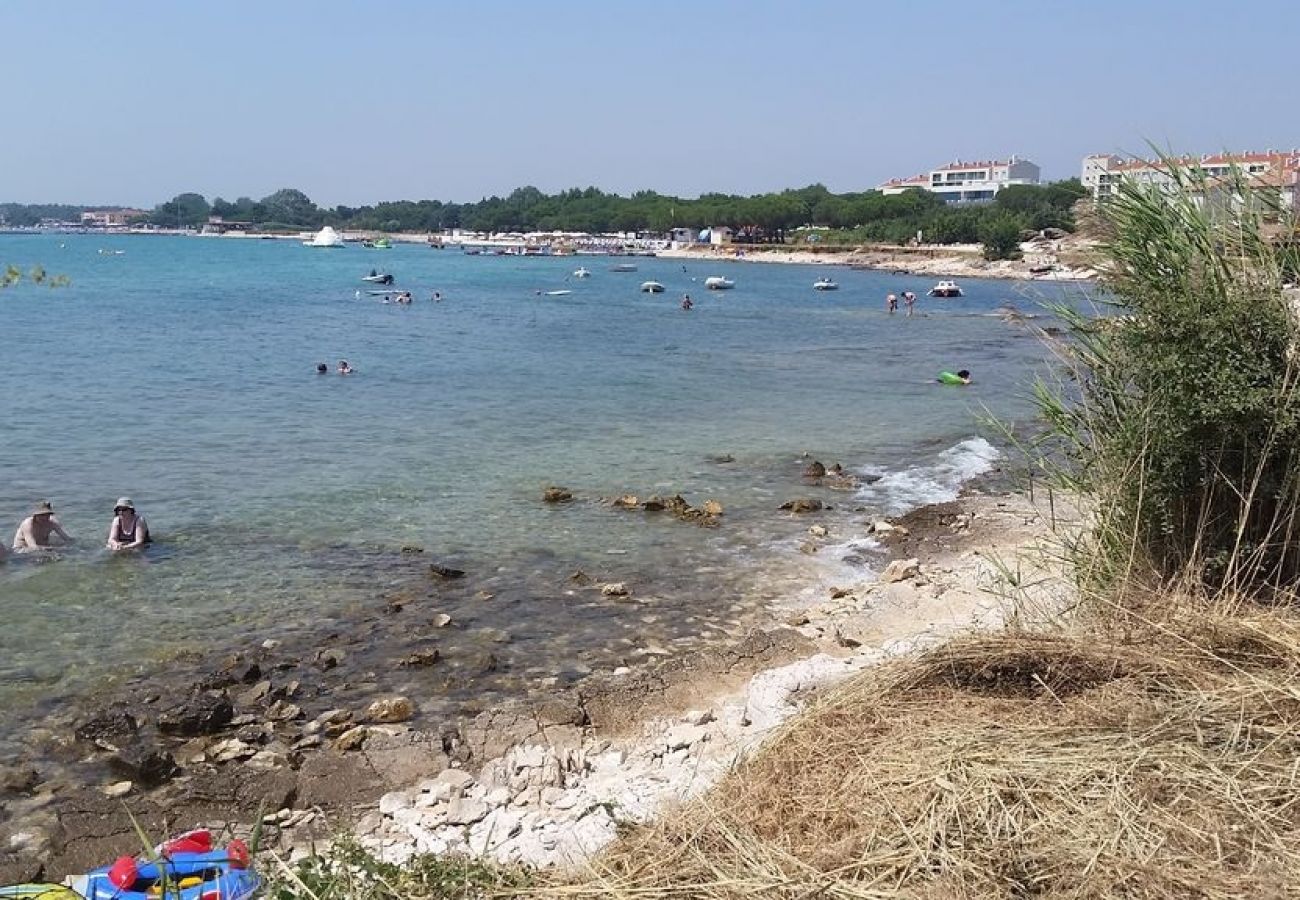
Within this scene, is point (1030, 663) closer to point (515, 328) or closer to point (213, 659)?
point (213, 659)

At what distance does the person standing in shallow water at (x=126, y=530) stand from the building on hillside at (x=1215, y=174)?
44.1ft

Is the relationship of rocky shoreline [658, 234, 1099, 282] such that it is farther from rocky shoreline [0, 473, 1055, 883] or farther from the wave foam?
rocky shoreline [0, 473, 1055, 883]

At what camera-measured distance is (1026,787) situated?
4.91m

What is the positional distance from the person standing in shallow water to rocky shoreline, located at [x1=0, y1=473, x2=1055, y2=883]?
Result: 188 inches

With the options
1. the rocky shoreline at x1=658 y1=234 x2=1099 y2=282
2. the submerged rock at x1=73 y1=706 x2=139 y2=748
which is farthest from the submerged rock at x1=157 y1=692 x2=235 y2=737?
the rocky shoreline at x1=658 y1=234 x2=1099 y2=282

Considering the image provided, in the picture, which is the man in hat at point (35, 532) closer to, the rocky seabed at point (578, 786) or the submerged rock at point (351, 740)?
the submerged rock at point (351, 740)

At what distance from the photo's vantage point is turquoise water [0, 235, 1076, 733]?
1305 cm

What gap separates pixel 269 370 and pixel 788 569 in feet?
91.8

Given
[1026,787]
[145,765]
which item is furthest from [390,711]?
[1026,787]

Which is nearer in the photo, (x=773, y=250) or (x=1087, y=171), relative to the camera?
(x=1087, y=171)

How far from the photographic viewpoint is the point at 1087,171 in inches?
420

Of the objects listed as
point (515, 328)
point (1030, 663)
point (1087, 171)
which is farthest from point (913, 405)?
point (515, 328)

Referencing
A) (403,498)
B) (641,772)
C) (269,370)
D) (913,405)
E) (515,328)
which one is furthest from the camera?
(515,328)

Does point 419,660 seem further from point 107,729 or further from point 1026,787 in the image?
point 1026,787
